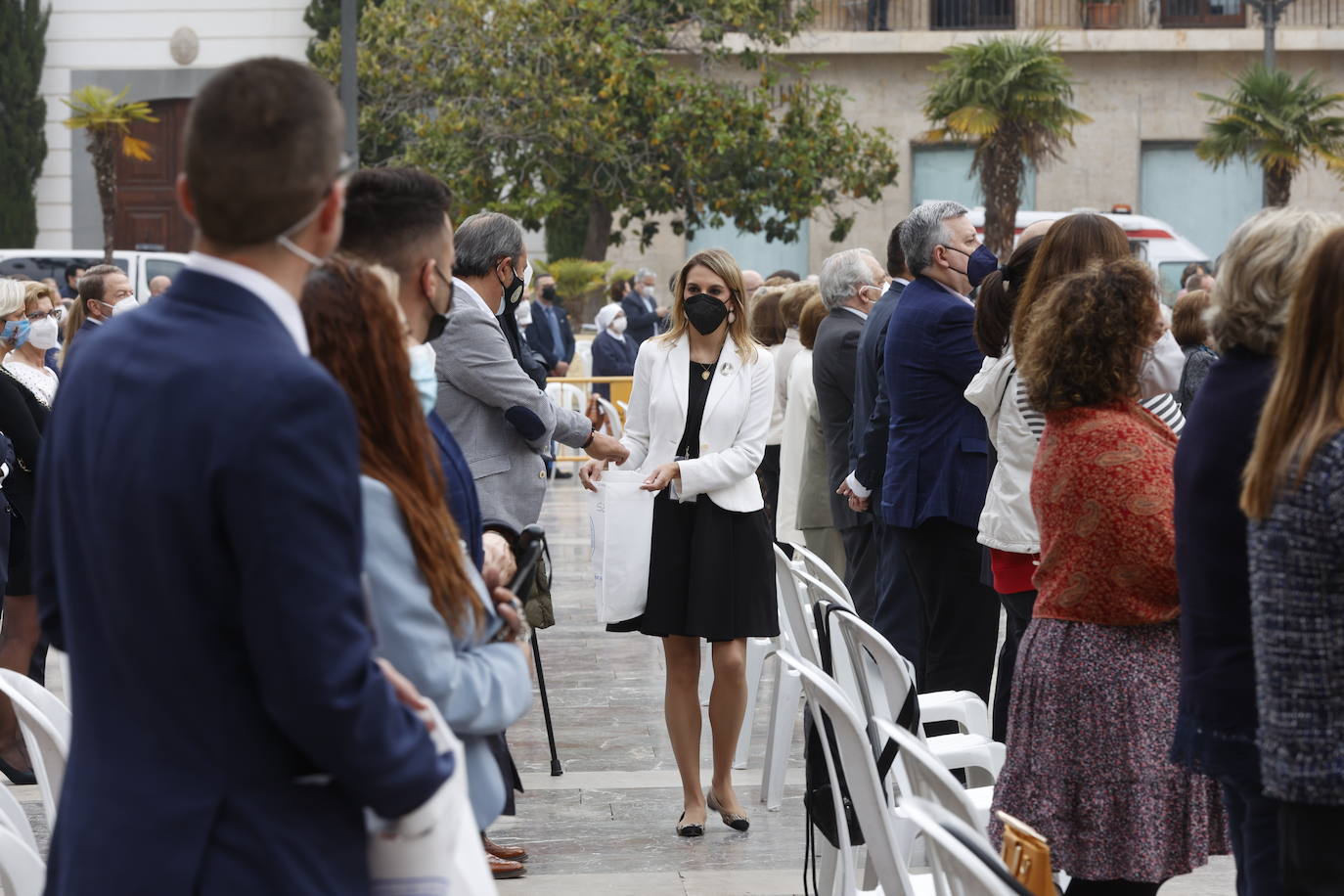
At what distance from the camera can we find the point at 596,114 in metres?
25.6

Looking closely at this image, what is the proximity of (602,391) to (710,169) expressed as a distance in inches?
336

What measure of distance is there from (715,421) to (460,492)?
325 centimetres

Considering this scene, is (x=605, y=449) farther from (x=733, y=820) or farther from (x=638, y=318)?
(x=638, y=318)

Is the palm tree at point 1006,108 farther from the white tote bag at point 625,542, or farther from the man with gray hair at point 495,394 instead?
the man with gray hair at point 495,394

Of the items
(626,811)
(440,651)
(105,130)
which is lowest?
(626,811)

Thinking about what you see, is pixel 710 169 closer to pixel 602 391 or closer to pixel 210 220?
pixel 602 391

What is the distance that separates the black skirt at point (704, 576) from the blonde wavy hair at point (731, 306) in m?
0.54

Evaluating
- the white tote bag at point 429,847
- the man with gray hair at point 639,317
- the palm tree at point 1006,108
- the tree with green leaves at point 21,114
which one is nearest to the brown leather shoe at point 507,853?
the white tote bag at point 429,847

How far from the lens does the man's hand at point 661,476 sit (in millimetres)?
5777

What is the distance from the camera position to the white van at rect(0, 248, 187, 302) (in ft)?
61.7

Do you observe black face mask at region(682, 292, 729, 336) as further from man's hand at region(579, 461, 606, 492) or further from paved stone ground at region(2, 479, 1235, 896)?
paved stone ground at region(2, 479, 1235, 896)

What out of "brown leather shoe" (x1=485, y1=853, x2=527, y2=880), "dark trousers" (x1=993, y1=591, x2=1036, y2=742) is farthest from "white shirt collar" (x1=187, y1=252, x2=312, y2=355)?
"brown leather shoe" (x1=485, y1=853, x2=527, y2=880)

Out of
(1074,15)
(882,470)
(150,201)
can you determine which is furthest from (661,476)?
(1074,15)

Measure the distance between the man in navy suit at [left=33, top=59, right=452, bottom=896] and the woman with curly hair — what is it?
1786 mm
